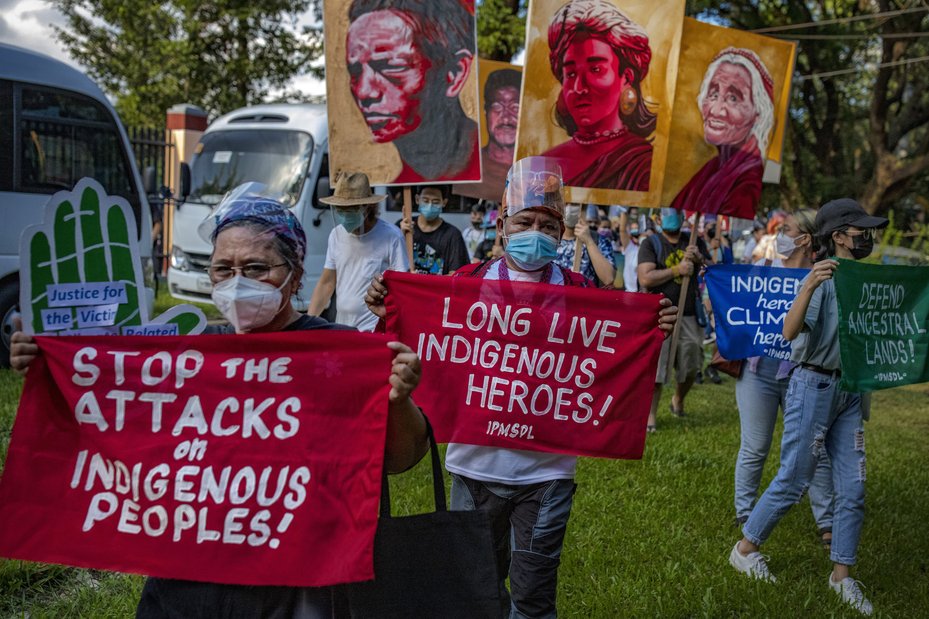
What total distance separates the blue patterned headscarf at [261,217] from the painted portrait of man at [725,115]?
377 centimetres

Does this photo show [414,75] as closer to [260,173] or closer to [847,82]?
[260,173]

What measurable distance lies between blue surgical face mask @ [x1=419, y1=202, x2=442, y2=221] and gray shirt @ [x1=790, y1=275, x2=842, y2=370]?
10.7ft

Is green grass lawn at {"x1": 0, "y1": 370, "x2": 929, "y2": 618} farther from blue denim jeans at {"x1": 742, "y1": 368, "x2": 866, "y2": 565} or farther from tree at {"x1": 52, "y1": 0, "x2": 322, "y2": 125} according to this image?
tree at {"x1": 52, "y1": 0, "x2": 322, "y2": 125}

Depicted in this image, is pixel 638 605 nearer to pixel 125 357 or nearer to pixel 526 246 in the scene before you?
pixel 526 246

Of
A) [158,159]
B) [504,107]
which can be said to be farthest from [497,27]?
[504,107]

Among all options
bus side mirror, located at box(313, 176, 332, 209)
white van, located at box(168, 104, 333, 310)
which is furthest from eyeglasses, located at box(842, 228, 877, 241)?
white van, located at box(168, 104, 333, 310)

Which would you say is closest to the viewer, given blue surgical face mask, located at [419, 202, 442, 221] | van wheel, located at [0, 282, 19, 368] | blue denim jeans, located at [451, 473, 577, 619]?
blue denim jeans, located at [451, 473, 577, 619]

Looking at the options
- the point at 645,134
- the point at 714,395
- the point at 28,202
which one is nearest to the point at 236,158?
the point at 28,202

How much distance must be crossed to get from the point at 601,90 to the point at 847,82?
3239 cm

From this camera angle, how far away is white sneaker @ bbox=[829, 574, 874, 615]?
4781 mm

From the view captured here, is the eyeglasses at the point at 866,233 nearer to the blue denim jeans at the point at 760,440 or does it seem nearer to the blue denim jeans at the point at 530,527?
the blue denim jeans at the point at 760,440

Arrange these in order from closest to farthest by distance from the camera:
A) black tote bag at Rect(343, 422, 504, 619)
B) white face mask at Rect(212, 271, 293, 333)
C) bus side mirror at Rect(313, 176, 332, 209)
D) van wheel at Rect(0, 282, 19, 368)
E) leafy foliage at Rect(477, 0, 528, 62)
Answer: black tote bag at Rect(343, 422, 504, 619) → white face mask at Rect(212, 271, 293, 333) → van wheel at Rect(0, 282, 19, 368) → bus side mirror at Rect(313, 176, 332, 209) → leafy foliage at Rect(477, 0, 528, 62)

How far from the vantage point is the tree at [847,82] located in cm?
2580

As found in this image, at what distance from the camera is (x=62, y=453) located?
242cm
